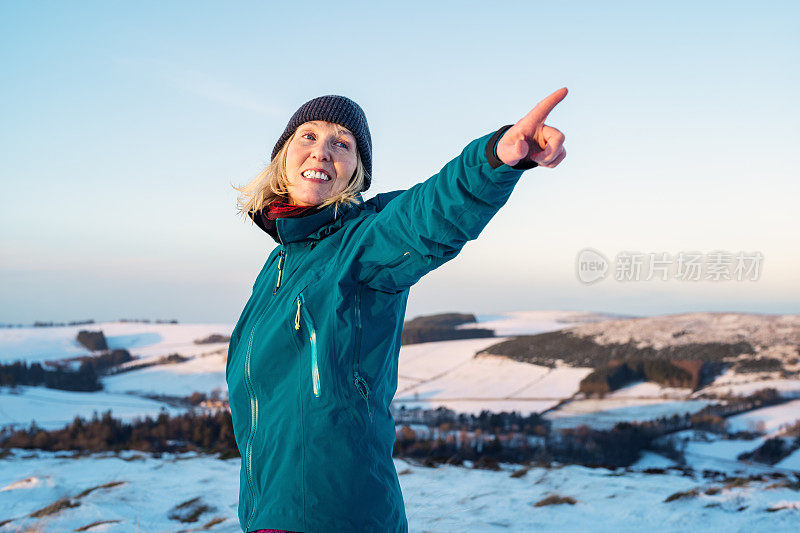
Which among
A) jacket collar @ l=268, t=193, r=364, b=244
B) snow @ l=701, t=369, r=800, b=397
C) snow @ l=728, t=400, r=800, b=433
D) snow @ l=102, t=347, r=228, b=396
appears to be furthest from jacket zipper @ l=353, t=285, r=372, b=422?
snow @ l=102, t=347, r=228, b=396

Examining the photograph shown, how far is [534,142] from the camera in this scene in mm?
1223

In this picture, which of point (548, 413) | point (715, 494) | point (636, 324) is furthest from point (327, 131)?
point (636, 324)

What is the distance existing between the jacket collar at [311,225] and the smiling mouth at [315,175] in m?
0.15

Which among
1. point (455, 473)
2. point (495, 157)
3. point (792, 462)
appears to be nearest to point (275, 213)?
point (495, 157)

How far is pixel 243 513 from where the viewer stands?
1796mm

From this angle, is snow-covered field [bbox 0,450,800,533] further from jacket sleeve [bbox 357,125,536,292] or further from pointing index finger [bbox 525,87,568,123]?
pointing index finger [bbox 525,87,568,123]

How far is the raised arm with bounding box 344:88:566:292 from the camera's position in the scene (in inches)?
47.4

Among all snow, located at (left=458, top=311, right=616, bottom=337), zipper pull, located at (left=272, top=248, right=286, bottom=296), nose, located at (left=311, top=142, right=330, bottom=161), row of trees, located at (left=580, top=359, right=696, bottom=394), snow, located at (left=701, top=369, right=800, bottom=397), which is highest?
nose, located at (left=311, top=142, right=330, bottom=161)

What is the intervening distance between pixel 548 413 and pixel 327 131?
6.44m

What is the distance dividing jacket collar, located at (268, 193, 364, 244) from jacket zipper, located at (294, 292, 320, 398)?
228 millimetres

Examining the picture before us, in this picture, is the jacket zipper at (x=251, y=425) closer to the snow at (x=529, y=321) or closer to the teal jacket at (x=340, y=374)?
the teal jacket at (x=340, y=374)

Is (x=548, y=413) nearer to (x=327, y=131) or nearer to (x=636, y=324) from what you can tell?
(x=636, y=324)

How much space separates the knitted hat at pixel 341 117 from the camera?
6.69 feet

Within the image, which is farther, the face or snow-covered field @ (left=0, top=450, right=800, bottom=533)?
snow-covered field @ (left=0, top=450, right=800, bottom=533)
